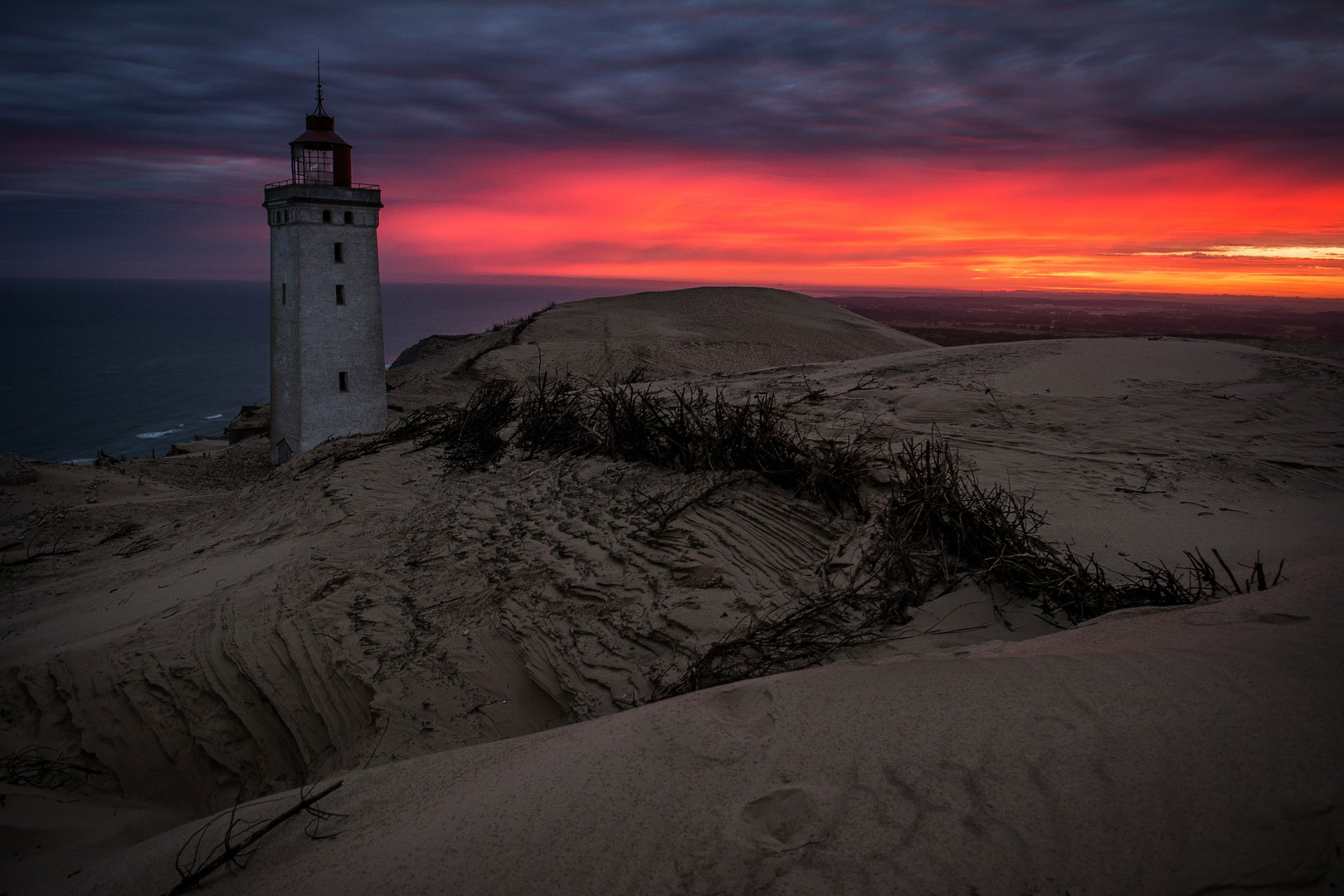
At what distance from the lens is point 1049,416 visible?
645 cm

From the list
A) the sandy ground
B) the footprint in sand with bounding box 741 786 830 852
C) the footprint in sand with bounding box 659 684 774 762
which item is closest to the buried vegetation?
the sandy ground

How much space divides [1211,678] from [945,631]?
3.79 ft

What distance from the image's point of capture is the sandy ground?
1.76 m

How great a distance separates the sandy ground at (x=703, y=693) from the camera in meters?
1.76

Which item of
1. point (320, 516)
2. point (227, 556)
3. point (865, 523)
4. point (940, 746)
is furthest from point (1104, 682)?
point (227, 556)

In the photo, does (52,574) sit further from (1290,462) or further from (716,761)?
(1290,462)

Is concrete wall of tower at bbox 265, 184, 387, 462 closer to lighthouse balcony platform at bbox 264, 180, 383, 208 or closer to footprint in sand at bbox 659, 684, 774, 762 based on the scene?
lighthouse balcony platform at bbox 264, 180, 383, 208

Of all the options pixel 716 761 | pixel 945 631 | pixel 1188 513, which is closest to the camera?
pixel 716 761

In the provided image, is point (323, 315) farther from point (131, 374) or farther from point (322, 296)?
point (131, 374)

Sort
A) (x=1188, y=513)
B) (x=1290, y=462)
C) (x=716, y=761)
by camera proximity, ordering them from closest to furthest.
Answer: (x=716, y=761), (x=1188, y=513), (x=1290, y=462)

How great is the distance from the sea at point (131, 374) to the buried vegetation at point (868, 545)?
1259 inches

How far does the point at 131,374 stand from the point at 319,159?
170 ft

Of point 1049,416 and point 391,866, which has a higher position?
point 1049,416

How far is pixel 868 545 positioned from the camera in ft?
12.9
